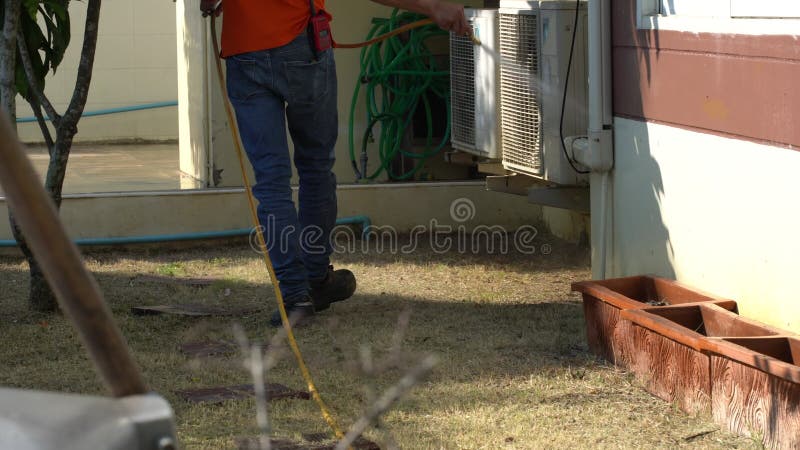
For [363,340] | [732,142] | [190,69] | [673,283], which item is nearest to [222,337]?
[363,340]

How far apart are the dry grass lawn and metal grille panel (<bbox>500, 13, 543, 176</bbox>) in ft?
2.05

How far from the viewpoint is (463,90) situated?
573 cm

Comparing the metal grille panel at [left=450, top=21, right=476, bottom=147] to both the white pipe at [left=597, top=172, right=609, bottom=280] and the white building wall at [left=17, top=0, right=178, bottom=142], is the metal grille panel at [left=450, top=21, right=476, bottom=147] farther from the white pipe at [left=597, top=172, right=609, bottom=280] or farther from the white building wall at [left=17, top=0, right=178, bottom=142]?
the white building wall at [left=17, top=0, right=178, bottom=142]

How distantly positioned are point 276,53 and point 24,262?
2.48 metres

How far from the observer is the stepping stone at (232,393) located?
3.28m

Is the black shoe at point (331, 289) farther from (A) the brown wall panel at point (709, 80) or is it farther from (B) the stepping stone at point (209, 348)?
(A) the brown wall panel at point (709, 80)

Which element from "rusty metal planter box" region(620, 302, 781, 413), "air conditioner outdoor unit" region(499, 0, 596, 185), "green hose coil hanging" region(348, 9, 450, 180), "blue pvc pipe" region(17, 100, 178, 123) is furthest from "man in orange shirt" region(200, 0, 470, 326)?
"blue pvc pipe" region(17, 100, 178, 123)

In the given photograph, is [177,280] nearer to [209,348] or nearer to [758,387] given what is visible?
[209,348]

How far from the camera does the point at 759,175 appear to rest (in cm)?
338

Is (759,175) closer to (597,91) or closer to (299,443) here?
(597,91)

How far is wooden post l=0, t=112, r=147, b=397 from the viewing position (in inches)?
37.6

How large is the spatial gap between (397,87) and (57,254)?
5.88m

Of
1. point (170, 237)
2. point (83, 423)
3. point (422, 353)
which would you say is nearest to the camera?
point (83, 423)

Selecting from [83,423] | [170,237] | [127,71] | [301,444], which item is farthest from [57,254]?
[127,71]
